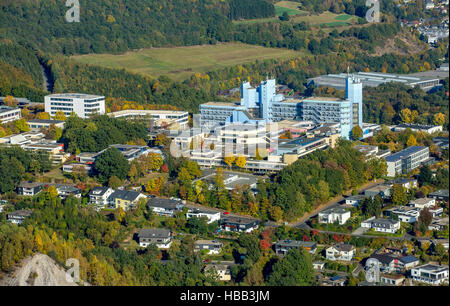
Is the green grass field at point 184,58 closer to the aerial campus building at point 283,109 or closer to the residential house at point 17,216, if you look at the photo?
the aerial campus building at point 283,109

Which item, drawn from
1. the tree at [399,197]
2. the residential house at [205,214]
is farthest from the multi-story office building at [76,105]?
the tree at [399,197]

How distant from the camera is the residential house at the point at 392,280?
38.5 feet

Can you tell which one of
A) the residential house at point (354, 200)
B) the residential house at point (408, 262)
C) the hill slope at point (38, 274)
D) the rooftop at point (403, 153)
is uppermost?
the rooftop at point (403, 153)

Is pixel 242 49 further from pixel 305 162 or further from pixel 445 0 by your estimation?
pixel 305 162

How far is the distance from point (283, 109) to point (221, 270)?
7.33m

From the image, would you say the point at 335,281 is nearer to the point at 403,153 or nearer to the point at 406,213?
the point at 406,213

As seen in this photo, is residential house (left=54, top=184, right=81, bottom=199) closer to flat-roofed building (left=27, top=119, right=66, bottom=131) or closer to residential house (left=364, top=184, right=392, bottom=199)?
flat-roofed building (left=27, top=119, right=66, bottom=131)

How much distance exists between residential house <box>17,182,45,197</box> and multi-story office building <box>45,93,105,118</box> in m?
3.80

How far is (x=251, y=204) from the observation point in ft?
46.2

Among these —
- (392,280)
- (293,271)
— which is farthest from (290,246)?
(392,280)

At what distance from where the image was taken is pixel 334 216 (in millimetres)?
13711

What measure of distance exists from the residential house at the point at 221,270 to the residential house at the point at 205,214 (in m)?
1.62

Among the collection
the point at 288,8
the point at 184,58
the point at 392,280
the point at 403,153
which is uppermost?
the point at 288,8

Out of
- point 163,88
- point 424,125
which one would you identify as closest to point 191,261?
point 424,125
